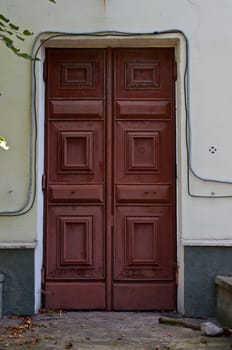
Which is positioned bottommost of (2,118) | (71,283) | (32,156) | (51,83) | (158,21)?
(71,283)

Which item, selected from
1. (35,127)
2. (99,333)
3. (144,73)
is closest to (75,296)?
(99,333)

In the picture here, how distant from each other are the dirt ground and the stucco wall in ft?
2.68

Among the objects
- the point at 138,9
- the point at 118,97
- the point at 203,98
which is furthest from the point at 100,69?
the point at 203,98

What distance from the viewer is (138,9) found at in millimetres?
5109

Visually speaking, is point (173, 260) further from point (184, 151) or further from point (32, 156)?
point (32, 156)

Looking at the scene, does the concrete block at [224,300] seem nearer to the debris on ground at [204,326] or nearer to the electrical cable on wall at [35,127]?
the debris on ground at [204,326]

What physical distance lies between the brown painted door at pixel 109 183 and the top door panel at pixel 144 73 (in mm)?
10

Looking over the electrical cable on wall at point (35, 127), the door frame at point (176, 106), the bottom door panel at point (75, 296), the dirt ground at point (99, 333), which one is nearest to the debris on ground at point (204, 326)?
the dirt ground at point (99, 333)

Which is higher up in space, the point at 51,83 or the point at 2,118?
the point at 51,83

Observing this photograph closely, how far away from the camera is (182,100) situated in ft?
16.7

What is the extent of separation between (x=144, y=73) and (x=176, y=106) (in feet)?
1.58

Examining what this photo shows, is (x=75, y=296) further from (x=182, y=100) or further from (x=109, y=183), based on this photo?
(x=182, y=100)

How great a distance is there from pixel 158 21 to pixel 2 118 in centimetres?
179

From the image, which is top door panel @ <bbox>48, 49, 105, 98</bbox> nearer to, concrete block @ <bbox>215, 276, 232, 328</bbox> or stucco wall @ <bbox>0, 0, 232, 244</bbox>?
stucco wall @ <bbox>0, 0, 232, 244</bbox>
